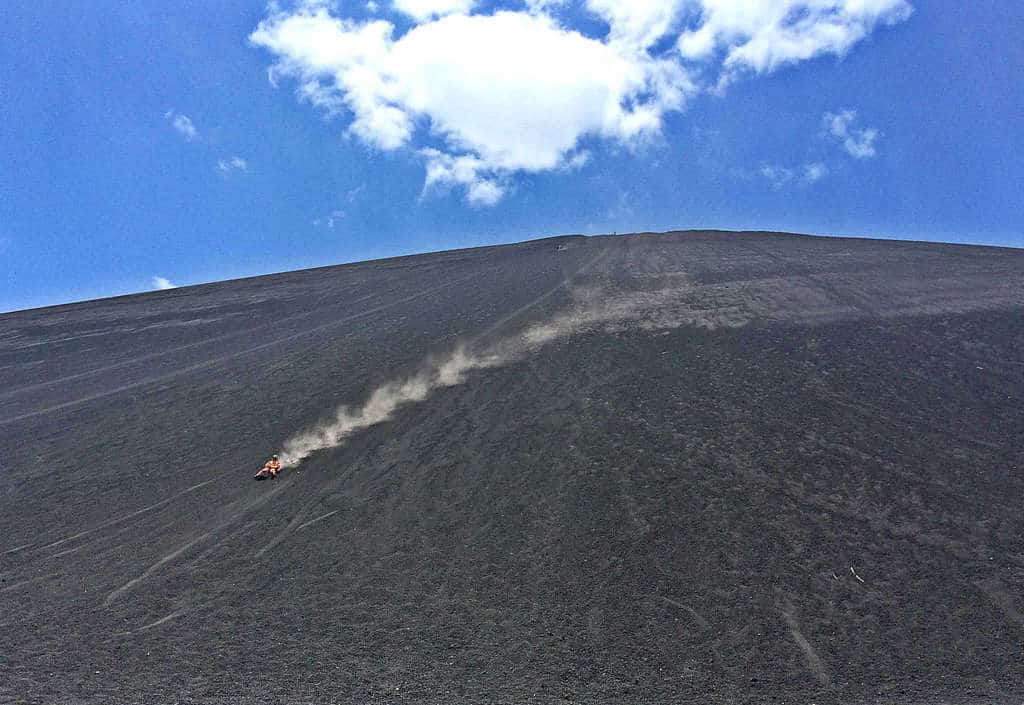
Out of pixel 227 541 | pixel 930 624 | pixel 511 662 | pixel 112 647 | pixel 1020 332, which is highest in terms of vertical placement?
pixel 1020 332

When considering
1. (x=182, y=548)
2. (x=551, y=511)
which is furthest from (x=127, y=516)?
(x=551, y=511)

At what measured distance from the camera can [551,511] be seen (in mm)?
8836

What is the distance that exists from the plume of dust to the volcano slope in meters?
0.11

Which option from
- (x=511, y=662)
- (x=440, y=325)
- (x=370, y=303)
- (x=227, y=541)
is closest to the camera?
(x=511, y=662)

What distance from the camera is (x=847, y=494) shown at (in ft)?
29.1

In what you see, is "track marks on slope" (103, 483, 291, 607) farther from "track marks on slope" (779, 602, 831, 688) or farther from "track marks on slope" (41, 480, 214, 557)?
"track marks on slope" (779, 602, 831, 688)

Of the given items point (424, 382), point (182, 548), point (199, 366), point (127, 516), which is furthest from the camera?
point (199, 366)

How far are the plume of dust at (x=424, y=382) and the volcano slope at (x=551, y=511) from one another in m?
0.11

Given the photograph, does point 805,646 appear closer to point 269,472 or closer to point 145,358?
point 269,472

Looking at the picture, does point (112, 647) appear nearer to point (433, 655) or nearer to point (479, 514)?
point (433, 655)

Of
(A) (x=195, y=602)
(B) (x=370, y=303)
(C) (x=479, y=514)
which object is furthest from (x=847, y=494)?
(B) (x=370, y=303)

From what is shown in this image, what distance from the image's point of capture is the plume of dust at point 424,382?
11.8 metres

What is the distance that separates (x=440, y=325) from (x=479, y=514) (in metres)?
9.86

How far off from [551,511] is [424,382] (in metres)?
6.13
